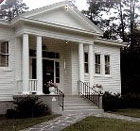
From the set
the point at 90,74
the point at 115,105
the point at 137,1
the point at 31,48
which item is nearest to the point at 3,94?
the point at 31,48

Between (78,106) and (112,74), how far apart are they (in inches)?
301

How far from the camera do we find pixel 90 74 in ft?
69.5

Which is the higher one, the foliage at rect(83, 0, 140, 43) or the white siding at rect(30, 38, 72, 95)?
the foliage at rect(83, 0, 140, 43)

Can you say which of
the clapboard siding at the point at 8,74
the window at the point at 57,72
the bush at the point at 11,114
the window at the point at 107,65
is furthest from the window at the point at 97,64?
the bush at the point at 11,114

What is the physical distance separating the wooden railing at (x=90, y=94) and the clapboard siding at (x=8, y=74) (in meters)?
4.71

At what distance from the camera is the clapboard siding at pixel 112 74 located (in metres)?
23.9

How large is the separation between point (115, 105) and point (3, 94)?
25.5ft

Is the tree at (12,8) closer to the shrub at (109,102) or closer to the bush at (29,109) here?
the shrub at (109,102)

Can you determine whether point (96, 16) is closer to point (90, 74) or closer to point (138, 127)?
point (90, 74)

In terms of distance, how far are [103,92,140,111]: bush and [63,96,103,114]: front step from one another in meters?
1.84

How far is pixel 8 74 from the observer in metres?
18.4

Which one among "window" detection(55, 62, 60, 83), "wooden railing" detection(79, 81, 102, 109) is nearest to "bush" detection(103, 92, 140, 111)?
"wooden railing" detection(79, 81, 102, 109)

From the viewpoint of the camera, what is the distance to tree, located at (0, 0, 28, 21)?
41.0 meters

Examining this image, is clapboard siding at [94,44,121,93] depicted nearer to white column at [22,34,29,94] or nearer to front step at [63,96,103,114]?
front step at [63,96,103,114]
